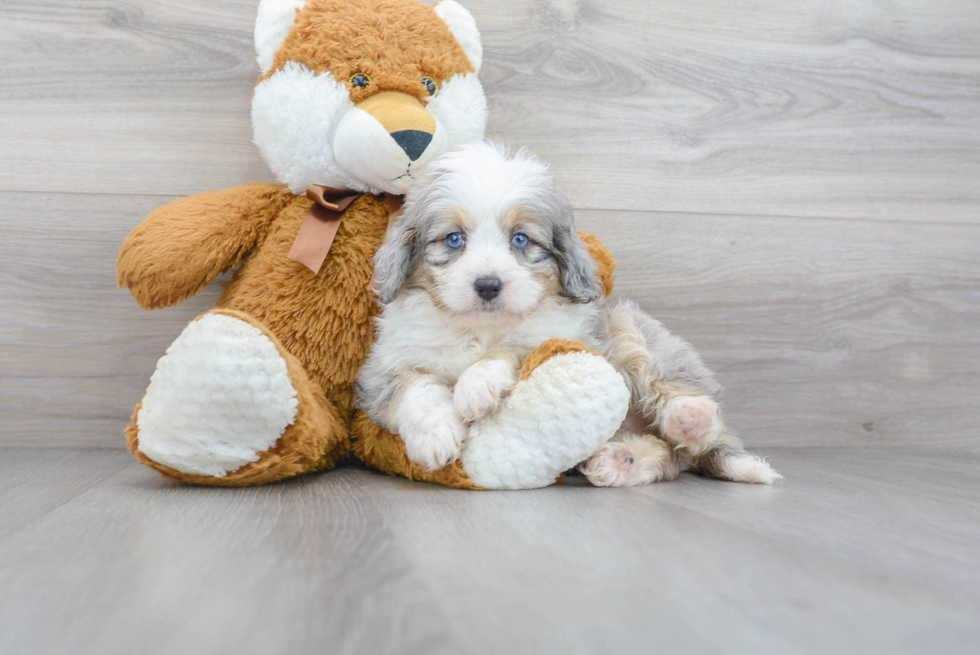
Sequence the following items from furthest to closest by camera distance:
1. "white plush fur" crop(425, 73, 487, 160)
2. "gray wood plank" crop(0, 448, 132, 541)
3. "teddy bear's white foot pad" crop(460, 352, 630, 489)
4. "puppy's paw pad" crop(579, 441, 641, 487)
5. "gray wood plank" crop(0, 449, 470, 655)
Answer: "white plush fur" crop(425, 73, 487, 160) < "puppy's paw pad" crop(579, 441, 641, 487) < "teddy bear's white foot pad" crop(460, 352, 630, 489) < "gray wood plank" crop(0, 448, 132, 541) < "gray wood plank" crop(0, 449, 470, 655)

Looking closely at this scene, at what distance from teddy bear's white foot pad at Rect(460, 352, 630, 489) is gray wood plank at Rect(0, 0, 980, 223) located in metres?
0.84

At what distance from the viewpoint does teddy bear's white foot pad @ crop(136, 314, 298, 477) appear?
4.15ft

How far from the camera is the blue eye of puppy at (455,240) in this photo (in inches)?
→ 58.0

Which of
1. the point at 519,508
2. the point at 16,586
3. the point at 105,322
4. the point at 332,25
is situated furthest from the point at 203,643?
the point at 105,322

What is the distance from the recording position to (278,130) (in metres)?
1.64

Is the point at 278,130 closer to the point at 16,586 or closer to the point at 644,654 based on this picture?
the point at 16,586

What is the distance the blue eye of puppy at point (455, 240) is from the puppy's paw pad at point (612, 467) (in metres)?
0.51

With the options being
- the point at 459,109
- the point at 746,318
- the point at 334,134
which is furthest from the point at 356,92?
the point at 746,318

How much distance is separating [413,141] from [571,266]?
17.1 inches

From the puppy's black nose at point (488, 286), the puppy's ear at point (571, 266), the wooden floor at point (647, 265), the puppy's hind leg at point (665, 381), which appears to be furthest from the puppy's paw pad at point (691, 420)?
the puppy's black nose at point (488, 286)

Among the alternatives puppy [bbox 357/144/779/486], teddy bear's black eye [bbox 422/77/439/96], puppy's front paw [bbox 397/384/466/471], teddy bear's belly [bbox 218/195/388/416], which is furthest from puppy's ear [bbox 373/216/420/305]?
teddy bear's black eye [bbox 422/77/439/96]

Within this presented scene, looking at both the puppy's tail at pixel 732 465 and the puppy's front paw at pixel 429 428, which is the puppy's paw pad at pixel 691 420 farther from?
the puppy's front paw at pixel 429 428

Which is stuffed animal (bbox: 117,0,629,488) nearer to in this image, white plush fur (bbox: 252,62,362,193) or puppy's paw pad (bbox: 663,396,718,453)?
white plush fur (bbox: 252,62,362,193)

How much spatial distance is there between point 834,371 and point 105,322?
209 cm
